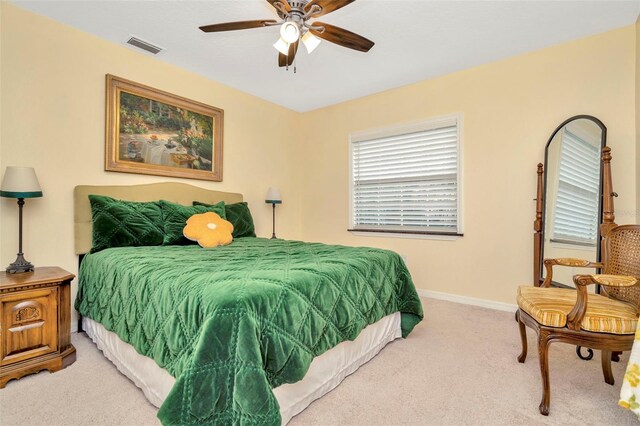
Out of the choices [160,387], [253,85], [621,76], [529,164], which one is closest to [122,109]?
[253,85]

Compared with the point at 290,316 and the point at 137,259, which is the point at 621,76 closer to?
the point at 290,316

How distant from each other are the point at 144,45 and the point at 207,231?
1844mm

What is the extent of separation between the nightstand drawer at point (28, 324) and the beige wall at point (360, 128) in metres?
0.74

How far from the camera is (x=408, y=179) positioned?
3.97 meters

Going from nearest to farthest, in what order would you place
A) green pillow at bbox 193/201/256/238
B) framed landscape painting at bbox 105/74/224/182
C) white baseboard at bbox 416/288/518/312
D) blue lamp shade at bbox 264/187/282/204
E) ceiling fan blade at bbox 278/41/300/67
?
1. ceiling fan blade at bbox 278/41/300/67
2. framed landscape painting at bbox 105/74/224/182
3. white baseboard at bbox 416/288/518/312
4. green pillow at bbox 193/201/256/238
5. blue lamp shade at bbox 264/187/282/204

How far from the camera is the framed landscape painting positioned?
297cm

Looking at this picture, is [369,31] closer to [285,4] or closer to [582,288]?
[285,4]

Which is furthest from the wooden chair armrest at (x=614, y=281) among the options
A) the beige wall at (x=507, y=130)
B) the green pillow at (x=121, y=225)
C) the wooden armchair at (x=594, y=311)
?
the green pillow at (x=121, y=225)

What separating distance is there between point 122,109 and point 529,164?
12.9 feet

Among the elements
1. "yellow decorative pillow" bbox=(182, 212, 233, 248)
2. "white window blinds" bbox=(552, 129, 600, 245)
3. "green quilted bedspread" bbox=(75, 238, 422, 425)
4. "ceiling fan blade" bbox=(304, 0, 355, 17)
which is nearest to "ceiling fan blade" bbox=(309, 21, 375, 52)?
"ceiling fan blade" bbox=(304, 0, 355, 17)

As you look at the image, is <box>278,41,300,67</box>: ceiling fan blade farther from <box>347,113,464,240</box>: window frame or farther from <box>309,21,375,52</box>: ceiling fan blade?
<box>347,113,464,240</box>: window frame

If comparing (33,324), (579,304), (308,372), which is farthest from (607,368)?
(33,324)

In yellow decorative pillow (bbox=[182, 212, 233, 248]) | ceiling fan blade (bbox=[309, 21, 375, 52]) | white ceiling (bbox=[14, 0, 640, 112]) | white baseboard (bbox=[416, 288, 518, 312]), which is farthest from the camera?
white baseboard (bbox=[416, 288, 518, 312])

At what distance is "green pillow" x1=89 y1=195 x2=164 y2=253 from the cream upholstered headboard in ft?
0.32
